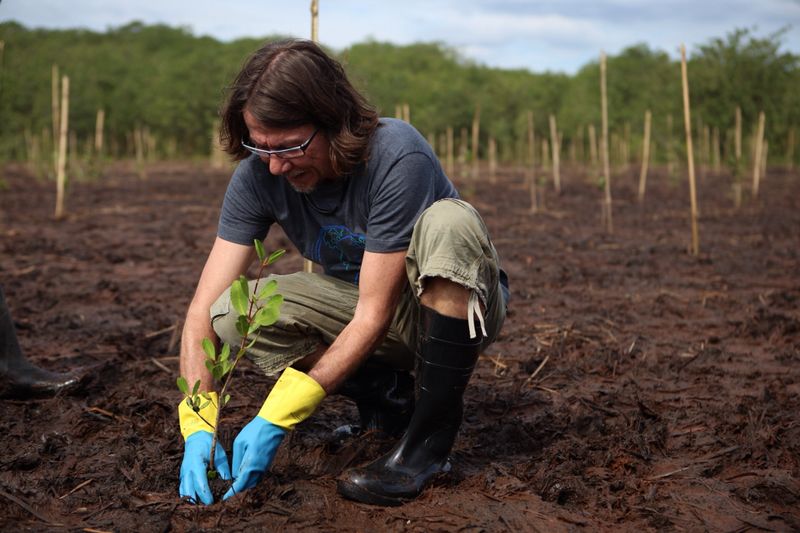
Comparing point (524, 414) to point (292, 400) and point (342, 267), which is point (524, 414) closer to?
point (342, 267)

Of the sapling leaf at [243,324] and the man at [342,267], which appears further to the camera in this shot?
the man at [342,267]

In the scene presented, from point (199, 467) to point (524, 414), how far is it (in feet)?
4.45

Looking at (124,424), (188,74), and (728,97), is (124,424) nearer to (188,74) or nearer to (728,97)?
(728,97)

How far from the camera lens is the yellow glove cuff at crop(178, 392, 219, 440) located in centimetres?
226

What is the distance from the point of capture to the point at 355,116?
2.31m

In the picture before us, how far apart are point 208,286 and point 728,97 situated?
27.0 meters

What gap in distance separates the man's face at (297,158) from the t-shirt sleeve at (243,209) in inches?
5.6

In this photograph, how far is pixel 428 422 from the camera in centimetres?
221

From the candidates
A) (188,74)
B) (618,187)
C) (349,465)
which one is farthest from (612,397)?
(188,74)

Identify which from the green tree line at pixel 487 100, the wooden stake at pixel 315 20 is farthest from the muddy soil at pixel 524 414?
the green tree line at pixel 487 100

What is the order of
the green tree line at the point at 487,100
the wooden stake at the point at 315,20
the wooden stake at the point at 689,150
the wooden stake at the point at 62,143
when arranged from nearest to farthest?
the wooden stake at the point at 315,20
the wooden stake at the point at 689,150
the wooden stake at the point at 62,143
the green tree line at the point at 487,100

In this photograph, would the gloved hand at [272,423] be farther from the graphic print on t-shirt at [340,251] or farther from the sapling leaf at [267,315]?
the graphic print on t-shirt at [340,251]

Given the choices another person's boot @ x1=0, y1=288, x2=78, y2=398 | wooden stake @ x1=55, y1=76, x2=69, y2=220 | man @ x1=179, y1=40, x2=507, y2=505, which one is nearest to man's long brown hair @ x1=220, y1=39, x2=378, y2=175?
man @ x1=179, y1=40, x2=507, y2=505

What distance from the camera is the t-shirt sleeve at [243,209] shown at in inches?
96.3
